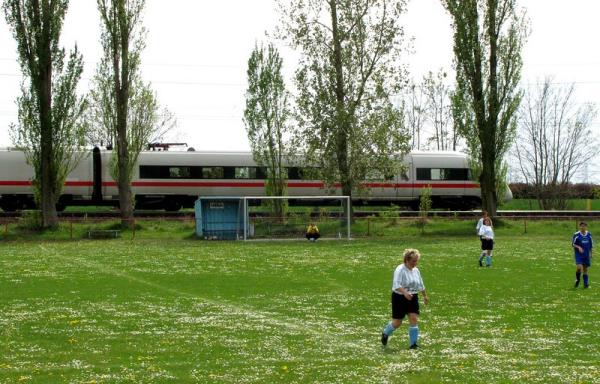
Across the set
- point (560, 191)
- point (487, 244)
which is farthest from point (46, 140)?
point (560, 191)

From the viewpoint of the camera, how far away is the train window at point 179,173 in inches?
1998

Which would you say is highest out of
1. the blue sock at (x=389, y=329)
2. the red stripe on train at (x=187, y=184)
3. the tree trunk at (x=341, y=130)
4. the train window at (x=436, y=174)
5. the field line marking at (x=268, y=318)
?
the tree trunk at (x=341, y=130)

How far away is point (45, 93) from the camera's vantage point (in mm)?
42812

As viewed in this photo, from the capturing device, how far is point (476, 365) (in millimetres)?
12594

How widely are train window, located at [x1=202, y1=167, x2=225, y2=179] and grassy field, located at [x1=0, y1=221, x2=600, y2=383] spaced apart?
1855cm

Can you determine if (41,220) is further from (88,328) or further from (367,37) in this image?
(88,328)

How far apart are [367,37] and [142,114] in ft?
42.6

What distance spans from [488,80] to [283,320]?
105ft

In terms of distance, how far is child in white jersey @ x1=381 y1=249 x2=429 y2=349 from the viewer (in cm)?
1366

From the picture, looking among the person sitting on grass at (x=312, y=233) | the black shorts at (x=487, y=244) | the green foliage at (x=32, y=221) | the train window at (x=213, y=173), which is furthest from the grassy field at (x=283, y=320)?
the train window at (x=213, y=173)

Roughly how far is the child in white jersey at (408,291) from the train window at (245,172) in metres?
38.1

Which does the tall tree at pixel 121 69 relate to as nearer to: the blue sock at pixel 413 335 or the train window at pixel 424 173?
the train window at pixel 424 173

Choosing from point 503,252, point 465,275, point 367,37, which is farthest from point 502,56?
point 465,275

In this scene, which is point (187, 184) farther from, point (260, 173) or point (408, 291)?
point (408, 291)
